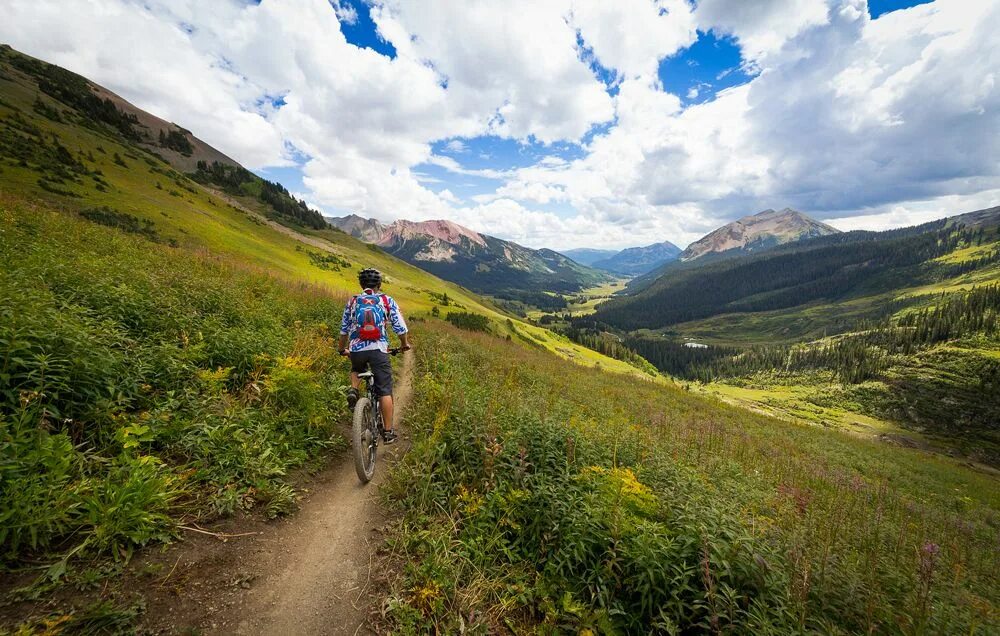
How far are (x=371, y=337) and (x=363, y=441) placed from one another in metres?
2.04

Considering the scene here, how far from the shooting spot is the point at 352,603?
459 centimetres

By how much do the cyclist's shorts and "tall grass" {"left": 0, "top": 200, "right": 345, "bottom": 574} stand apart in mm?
1595

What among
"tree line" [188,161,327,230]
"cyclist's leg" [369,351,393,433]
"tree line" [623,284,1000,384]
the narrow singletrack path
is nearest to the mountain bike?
"cyclist's leg" [369,351,393,433]

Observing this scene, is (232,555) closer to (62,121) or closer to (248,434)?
(248,434)

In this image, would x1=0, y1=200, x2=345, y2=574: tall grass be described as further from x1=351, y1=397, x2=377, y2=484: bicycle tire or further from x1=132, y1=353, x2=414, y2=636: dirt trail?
x1=351, y1=397, x2=377, y2=484: bicycle tire

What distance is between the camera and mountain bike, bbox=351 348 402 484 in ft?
22.4

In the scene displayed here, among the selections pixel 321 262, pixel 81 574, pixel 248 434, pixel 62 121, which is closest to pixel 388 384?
pixel 248 434

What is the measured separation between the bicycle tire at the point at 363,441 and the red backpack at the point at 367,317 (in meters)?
1.29

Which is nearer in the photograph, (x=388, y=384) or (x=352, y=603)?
(x=352, y=603)

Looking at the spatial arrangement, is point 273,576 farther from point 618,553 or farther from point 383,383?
point 618,553

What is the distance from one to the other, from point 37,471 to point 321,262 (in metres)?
72.0

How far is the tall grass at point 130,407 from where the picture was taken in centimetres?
419

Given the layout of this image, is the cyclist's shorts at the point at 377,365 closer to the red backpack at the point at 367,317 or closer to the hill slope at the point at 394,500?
the red backpack at the point at 367,317

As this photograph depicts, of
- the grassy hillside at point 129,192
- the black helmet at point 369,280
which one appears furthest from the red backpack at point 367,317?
→ the grassy hillside at point 129,192
